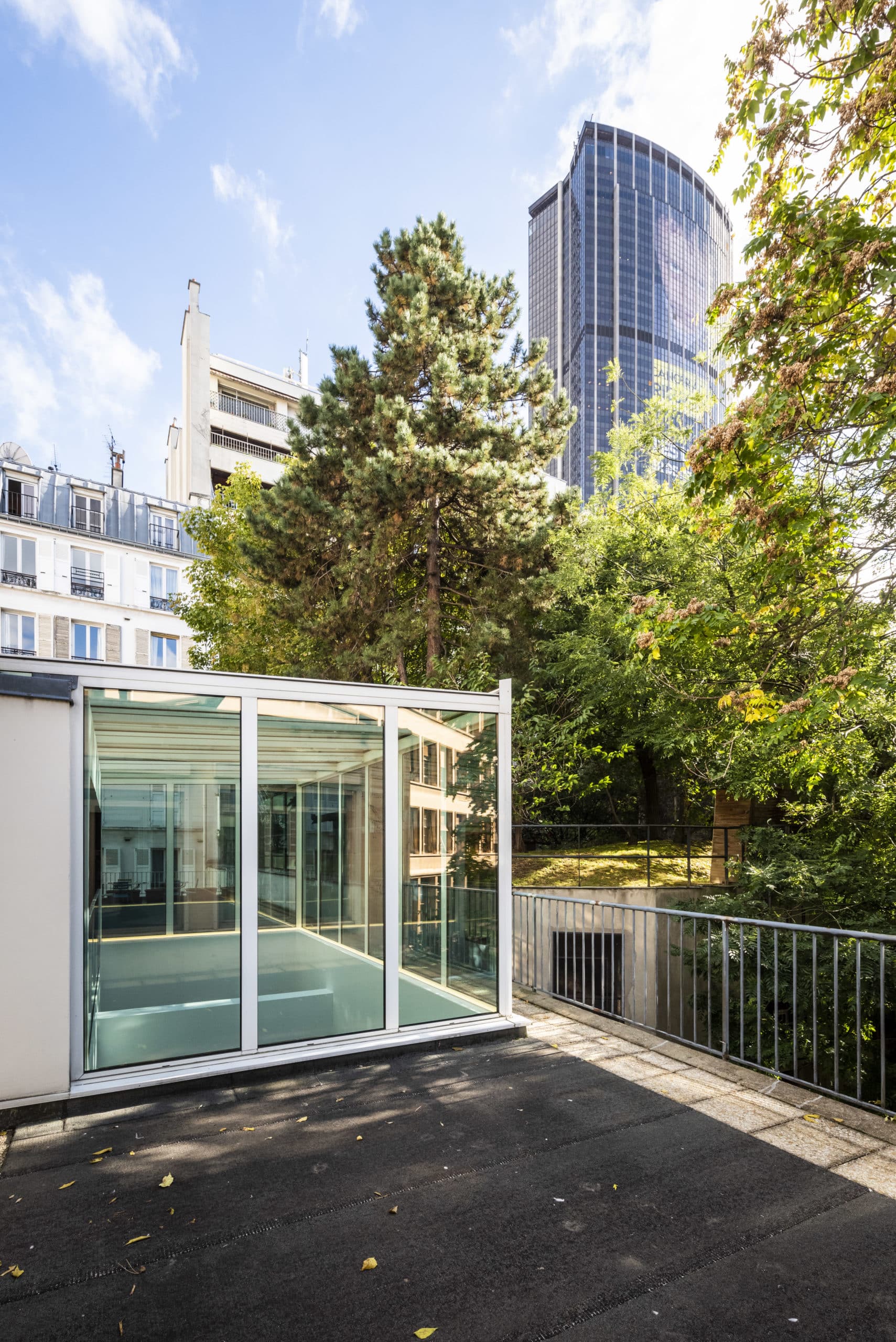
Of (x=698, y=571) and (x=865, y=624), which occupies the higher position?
(x=698, y=571)

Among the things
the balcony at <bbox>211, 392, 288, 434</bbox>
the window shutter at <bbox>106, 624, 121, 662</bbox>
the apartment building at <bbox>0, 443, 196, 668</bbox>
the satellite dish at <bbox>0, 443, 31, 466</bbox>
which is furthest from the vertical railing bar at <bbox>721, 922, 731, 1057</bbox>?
the balcony at <bbox>211, 392, 288, 434</bbox>

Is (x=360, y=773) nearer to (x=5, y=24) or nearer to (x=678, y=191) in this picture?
(x=5, y=24)

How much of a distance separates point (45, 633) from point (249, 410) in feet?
43.4

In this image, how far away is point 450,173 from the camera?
14828mm

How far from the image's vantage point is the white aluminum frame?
4.30 metres

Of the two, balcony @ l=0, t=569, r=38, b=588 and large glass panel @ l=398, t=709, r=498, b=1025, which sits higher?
balcony @ l=0, t=569, r=38, b=588

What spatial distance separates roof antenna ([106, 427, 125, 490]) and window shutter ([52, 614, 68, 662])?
7.39 m

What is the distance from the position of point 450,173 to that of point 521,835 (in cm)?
1373

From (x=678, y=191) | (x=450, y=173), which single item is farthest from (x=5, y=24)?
(x=678, y=191)

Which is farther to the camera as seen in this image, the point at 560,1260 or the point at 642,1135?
the point at 642,1135

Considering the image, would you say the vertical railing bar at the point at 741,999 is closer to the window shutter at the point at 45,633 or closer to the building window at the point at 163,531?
the window shutter at the point at 45,633

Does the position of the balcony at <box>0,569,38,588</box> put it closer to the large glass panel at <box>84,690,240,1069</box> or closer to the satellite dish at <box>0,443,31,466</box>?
the satellite dish at <box>0,443,31,466</box>

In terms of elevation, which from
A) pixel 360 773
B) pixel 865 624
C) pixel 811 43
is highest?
pixel 811 43

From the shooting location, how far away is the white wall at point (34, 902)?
13.2 feet
